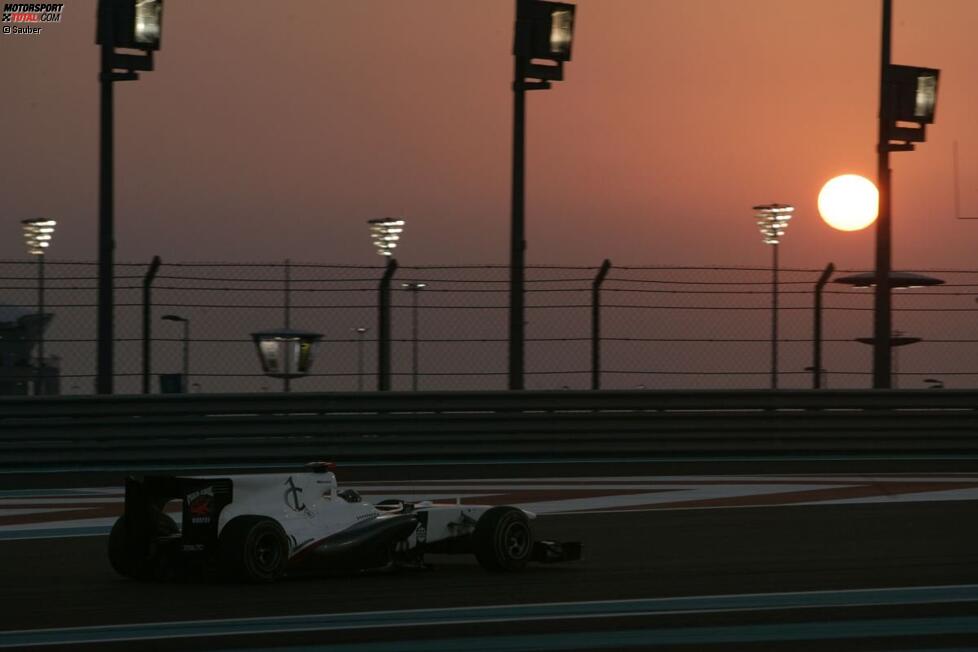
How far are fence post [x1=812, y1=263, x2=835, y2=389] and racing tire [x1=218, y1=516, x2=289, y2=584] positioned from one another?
9877 millimetres

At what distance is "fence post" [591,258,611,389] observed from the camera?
16016mm

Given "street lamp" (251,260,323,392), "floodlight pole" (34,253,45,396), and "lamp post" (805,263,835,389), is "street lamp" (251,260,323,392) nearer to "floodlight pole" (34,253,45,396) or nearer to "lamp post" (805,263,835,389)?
"floodlight pole" (34,253,45,396)

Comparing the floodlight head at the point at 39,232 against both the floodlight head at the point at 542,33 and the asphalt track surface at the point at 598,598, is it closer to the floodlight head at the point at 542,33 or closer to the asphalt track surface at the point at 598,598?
the floodlight head at the point at 542,33

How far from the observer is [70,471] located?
48.8ft

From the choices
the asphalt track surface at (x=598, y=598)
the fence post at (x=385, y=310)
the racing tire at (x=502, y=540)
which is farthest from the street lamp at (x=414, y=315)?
the racing tire at (x=502, y=540)

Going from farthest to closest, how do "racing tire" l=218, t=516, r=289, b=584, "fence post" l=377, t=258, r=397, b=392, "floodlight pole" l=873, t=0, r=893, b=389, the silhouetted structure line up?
"floodlight pole" l=873, t=0, r=893, b=389, "fence post" l=377, t=258, r=397, b=392, the silhouetted structure, "racing tire" l=218, t=516, r=289, b=584

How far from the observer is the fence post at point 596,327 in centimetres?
1602

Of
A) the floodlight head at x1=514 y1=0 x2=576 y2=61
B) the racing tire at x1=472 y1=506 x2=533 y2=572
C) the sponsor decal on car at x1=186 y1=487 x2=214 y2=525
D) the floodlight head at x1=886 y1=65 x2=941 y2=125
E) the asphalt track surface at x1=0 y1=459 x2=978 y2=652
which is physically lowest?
the asphalt track surface at x1=0 y1=459 x2=978 y2=652

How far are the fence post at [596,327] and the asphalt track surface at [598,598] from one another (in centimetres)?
528

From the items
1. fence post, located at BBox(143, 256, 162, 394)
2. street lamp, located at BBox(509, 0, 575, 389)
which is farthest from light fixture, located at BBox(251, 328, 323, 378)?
street lamp, located at BBox(509, 0, 575, 389)

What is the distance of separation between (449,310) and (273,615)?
361 inches

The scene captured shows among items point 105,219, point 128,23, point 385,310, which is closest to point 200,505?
point 385,310

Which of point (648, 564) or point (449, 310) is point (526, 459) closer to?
point (449, 310)

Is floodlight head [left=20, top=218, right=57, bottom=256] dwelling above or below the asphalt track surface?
above
